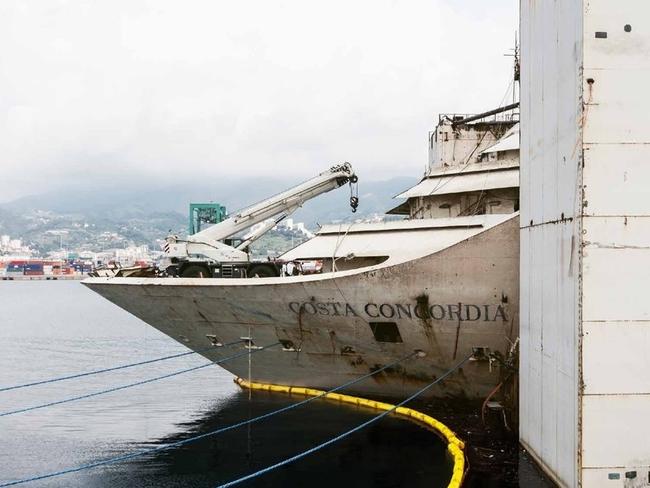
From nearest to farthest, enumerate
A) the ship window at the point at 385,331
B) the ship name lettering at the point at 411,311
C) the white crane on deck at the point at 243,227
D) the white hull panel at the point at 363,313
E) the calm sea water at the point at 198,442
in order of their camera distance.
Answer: the calm sea water at the point at 198,442, the white hull panel at the point at 363,313, the ship name lettering at the point at 411,311, the ship window at the point at 385,331, the white crane on deck at the point at 243,227

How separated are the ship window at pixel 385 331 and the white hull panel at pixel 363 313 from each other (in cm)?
13

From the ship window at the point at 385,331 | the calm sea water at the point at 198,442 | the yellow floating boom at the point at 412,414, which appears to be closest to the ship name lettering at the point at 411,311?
the ship window at the point at 385,331

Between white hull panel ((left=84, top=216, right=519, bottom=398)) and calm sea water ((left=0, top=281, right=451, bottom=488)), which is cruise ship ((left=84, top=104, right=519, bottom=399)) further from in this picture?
calm sea water ((left=0, top=281, right=451, bottom=488))

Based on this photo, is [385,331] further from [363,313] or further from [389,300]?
[389,300]

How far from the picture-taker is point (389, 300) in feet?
66.1

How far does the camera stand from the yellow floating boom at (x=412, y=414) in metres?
Answer: 16.3

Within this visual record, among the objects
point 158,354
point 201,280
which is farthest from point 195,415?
point 158,354

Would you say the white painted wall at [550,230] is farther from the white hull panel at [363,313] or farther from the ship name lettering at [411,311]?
the ship name lettering at [411,311]

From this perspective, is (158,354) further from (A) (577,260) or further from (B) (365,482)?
(A) (577,260)

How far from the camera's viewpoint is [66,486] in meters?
17.6

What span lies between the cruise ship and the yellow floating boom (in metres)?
0.32

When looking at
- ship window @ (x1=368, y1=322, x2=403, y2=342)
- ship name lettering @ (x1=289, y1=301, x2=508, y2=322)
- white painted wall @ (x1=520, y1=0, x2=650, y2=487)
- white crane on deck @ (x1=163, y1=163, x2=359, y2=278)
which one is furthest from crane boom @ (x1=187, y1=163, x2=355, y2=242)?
white painted wall @ (x1=520, y1=0, x2=650, y2=487)

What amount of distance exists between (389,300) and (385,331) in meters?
1.40

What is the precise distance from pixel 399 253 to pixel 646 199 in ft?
34.8
